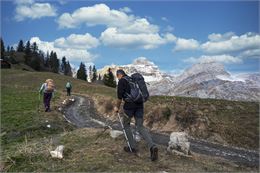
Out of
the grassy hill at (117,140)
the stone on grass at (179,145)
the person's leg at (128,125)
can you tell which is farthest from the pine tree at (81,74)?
the person's leg at (128,125)

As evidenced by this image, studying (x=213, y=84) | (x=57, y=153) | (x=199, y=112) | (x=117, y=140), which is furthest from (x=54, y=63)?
(x=57, y=153)

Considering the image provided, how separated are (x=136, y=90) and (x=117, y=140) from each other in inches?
133

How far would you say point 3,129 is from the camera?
2070 centimetres

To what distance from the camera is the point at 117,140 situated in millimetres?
14117

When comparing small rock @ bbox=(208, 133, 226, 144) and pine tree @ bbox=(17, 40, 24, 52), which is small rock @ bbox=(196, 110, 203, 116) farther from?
pine tree @ bbox=(17, 40, 24, 52)

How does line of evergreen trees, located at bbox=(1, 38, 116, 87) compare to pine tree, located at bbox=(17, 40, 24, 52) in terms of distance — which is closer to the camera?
line of evergreen trees, located at bbox=(1, 38, 116, 87)

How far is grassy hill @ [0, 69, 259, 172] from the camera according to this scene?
11234 mm

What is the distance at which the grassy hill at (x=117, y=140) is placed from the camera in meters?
11.2

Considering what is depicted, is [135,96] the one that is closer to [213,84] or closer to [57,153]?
[57,153]

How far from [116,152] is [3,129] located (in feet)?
35.7

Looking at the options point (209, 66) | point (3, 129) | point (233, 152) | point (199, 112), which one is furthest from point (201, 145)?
point (209, 66)

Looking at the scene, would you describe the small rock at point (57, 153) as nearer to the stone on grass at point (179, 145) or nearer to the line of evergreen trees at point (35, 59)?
the stone on grass at point (179, 145)

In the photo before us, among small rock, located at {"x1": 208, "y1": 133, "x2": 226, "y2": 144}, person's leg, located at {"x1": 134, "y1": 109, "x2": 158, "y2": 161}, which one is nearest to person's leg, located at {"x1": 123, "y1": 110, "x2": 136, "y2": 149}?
person's leg, located at {"x1": 134, "y1": 109, "x2": 158, "y2": 161}

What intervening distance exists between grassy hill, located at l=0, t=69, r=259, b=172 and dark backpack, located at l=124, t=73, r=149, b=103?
2.05 meters
